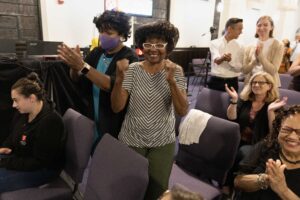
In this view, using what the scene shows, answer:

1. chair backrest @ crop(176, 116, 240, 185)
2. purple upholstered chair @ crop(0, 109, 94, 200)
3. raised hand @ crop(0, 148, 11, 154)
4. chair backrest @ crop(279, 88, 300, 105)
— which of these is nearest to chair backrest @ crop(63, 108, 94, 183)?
purple upholstered chair @ crop(0, 109, 94, 200)

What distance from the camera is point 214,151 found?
1692 mm

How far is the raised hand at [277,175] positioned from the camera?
1104 millimetres

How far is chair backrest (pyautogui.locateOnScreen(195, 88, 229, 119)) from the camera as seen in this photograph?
2.34 meters

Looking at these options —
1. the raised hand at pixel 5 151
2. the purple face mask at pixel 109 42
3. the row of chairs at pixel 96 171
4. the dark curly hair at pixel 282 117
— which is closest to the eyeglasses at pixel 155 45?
the purple face mask at pixel 109 42

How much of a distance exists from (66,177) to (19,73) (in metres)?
1.02

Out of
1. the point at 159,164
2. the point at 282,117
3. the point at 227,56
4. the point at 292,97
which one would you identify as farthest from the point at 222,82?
the point at 159,164

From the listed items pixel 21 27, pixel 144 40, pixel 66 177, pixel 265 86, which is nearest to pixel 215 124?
pixel 265 86

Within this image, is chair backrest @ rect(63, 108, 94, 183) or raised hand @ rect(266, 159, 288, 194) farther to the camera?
chair backrest @ rect(63, 108, 94, 183)

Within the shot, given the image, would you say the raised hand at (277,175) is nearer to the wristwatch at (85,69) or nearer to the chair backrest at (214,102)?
the wristwatch at (85,69)

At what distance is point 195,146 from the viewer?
5.90 feet

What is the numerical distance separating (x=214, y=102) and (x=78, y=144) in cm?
137

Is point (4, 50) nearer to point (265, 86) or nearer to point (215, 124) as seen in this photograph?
point (215, 124)

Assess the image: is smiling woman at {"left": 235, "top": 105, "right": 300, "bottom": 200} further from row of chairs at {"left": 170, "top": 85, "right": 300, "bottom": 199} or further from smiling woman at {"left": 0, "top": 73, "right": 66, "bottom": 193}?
smiling woman at {"left": 0, "top": 73, "right": 66, "bottom": 193}

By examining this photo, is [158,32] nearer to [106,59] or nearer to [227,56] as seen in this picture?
[106,59]
